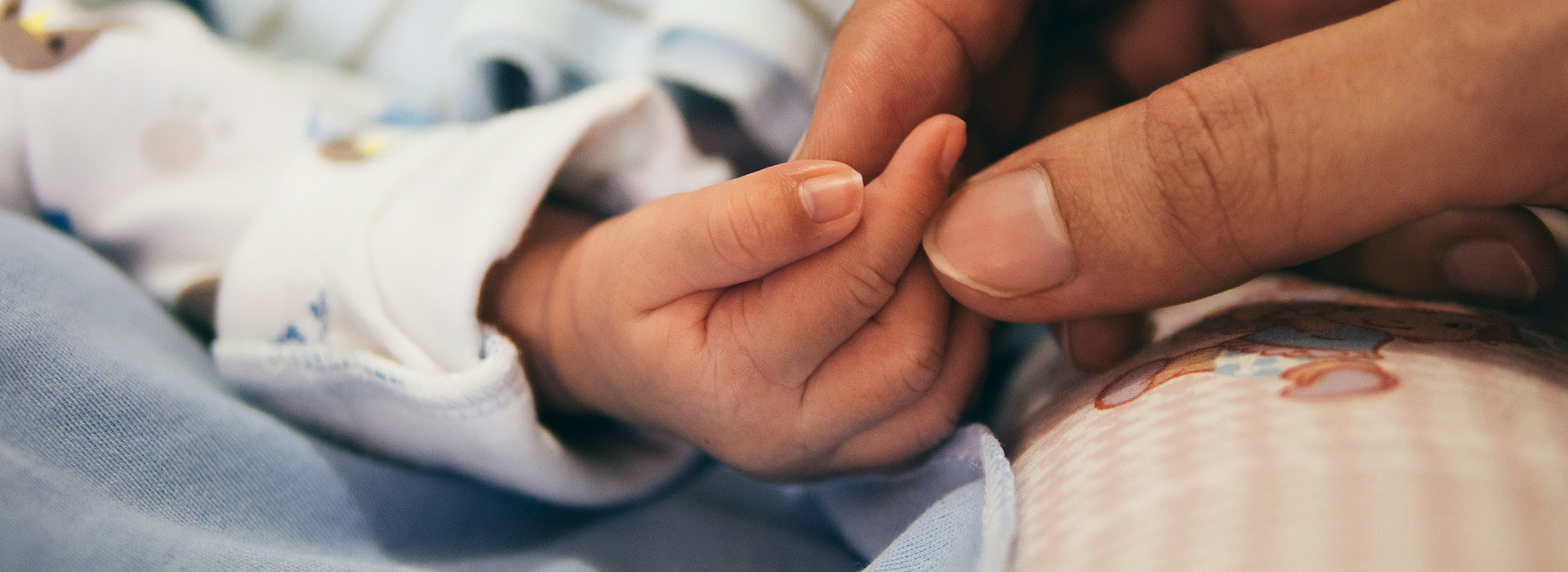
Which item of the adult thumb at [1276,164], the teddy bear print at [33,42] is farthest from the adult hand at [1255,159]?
the teddy bear print at [33,42]

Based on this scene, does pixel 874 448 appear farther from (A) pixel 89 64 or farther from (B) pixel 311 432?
(A) pixel 89 64

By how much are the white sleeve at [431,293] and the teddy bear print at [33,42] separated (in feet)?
1.01

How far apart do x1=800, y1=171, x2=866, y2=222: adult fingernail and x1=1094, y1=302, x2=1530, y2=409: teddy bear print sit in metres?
0.18

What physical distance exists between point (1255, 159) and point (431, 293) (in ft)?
1.78

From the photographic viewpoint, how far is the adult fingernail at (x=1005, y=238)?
440 mm

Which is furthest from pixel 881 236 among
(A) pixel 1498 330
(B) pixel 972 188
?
(A) pixel 1498 330

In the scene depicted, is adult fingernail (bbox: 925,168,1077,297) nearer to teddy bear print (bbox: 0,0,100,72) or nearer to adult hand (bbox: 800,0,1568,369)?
adult hand (bbox: 800,0,1568,369)

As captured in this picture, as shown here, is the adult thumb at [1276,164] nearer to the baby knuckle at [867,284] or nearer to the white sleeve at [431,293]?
the baby knuckle at [867,284]

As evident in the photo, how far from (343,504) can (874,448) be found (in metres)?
0.38

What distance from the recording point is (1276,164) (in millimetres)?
371

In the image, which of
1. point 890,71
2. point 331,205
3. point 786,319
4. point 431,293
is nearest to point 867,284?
point 786,319

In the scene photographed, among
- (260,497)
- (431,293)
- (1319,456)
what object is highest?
(1319,456)

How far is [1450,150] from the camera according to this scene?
0.34 metres

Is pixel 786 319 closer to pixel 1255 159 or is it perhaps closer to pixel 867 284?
pixel 867 284
